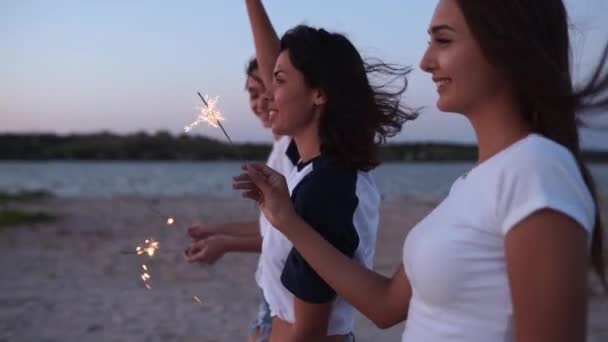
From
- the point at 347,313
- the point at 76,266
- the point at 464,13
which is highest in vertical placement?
the point at 464,13

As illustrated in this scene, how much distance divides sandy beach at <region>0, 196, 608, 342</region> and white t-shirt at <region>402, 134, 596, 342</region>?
209 cm

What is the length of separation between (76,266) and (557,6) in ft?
31.2

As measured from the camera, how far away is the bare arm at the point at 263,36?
9.50 feet

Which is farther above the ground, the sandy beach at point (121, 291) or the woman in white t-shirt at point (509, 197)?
the woman in white t-shirt at point (509, 197)

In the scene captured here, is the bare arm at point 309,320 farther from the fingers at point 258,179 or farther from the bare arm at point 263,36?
the bare arm at point 263,36

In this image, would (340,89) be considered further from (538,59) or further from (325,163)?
(538,59)

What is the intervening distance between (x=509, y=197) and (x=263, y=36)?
1.74 m

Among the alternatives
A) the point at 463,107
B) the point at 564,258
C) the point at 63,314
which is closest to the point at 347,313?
the point at 463,107

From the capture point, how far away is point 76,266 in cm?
1003

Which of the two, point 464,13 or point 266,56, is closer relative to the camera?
point 464,13

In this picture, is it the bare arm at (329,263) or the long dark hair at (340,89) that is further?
the long dark hair at (340,89)

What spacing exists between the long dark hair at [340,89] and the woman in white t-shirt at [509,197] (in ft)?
2.33

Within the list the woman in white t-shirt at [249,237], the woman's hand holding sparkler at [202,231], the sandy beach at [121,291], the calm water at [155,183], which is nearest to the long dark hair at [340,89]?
the woman in white t-shirt at [249,237]

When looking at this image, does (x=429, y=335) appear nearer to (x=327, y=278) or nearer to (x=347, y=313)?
(x=327, y=278)
